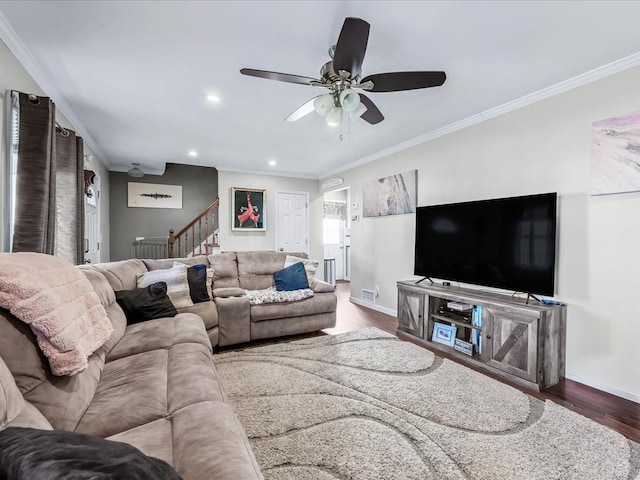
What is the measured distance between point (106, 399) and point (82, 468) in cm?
98

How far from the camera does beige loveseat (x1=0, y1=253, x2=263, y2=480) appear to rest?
35.8 inches

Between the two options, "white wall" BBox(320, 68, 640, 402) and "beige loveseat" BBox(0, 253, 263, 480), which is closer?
"beige loveseat" BBox(0, 253, 263, 480)

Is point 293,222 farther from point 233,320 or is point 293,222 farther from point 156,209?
point 233,320

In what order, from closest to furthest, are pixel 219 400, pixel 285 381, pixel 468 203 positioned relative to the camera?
pixel 219 400, pixel 285 381, pixel 468 203

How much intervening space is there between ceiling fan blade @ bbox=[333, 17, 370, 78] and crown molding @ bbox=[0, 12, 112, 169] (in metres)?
2.01

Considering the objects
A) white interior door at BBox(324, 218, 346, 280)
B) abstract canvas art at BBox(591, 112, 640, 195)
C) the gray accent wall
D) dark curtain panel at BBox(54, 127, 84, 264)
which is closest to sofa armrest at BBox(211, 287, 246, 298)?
dark curtain panel at BBox(54, 127, 84, 264)

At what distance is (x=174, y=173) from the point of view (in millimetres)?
6461

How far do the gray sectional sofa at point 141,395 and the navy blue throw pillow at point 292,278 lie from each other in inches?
57.3

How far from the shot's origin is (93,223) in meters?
4.57

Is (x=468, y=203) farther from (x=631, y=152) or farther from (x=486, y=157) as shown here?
(x=631, y=152)

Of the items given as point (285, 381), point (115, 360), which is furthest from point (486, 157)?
point (115, 360)

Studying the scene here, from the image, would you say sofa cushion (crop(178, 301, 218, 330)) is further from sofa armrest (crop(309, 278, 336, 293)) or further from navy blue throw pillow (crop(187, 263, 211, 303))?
sofa armrest (crop(309, 278, 336, 293))

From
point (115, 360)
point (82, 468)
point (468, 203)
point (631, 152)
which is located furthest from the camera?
point (468, 203)

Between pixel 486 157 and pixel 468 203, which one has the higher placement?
pixel 486 157
